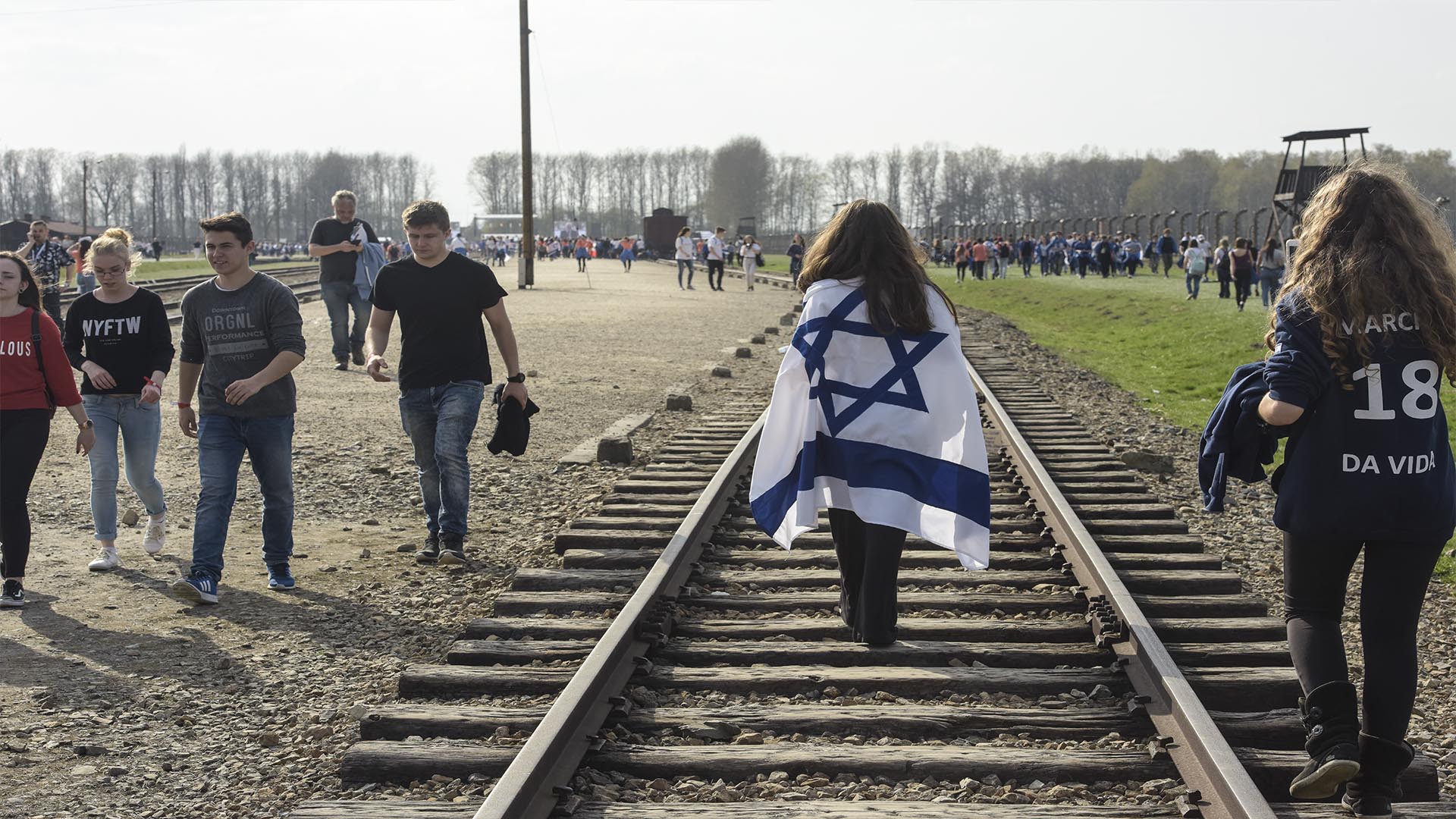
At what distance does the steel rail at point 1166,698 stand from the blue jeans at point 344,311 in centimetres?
1016

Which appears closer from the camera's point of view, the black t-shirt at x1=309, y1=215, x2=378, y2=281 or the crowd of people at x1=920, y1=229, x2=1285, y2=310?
the black t-shirt at x1=309, y1=215, x2=378, y2=281

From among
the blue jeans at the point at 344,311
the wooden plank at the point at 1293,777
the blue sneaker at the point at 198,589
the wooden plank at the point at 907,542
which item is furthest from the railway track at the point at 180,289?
the wooden plank at the point at 1293,777

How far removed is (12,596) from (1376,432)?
5.79m

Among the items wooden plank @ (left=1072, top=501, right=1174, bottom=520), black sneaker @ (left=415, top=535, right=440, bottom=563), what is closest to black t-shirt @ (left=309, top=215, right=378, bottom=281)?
black sneaker @ (left=415, top=535, right=440, bottom=563)

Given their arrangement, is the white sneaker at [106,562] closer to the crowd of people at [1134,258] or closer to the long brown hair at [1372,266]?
the long brown hair at [1372,266]

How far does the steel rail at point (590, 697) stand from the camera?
389 centimetres

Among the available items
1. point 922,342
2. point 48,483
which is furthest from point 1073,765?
point 48,483

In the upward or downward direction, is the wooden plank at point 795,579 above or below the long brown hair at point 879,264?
below

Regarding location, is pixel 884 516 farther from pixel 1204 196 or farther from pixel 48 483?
pixel 1204 196

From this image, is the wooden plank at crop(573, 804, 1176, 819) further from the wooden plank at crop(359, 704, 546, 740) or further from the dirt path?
the dirt path

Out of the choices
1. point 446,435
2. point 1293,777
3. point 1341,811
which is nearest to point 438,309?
point 446,435

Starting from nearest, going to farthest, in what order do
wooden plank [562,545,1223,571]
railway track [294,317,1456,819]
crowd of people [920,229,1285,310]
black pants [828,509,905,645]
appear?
railway track [294,317,1456,819], black pants [828,509,905,645], wooden plank [562,545,1223,571], crowd of people [920,229,1285,310]

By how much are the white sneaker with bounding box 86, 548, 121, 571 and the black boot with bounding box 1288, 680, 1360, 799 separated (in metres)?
5.77

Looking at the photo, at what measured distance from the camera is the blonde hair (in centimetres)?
719
